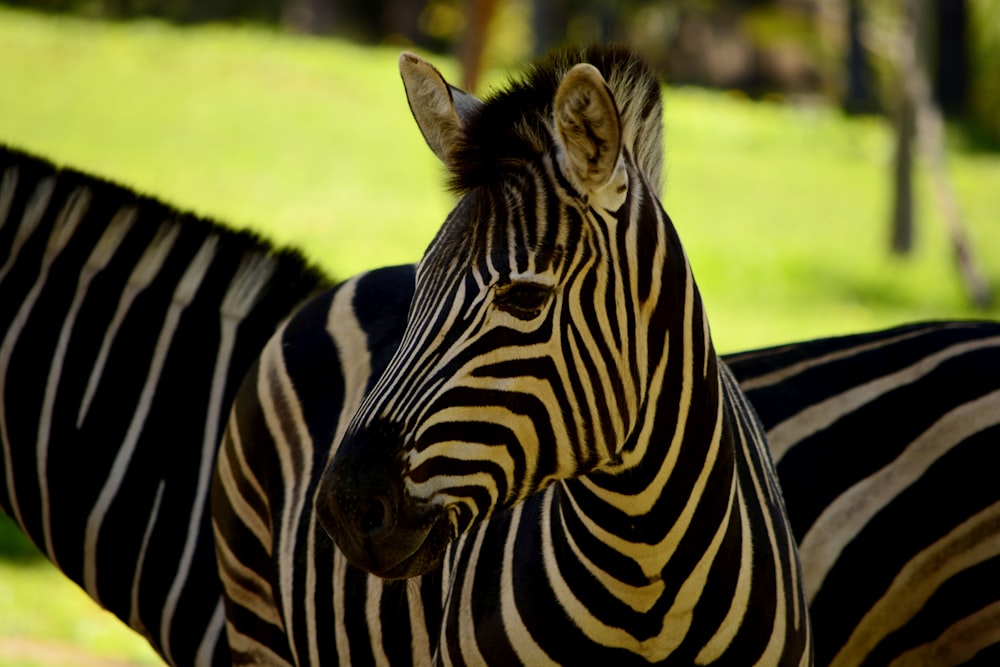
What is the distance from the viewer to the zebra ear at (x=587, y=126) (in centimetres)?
197

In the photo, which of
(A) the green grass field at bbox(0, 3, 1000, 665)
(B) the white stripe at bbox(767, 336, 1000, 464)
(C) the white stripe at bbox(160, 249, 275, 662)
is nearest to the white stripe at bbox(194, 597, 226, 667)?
(C) the white stripe at bbox(160, 249, 275, 662)

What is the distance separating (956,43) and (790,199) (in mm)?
10162

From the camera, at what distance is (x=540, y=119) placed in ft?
7.00

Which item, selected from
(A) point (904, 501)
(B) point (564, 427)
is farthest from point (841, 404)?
(B) point (564, 427)

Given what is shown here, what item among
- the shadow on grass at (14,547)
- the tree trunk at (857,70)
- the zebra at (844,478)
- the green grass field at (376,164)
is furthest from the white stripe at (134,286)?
the tree trunk at (857,70)

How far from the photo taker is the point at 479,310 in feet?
6.56

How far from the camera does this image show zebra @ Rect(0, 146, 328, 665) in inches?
136

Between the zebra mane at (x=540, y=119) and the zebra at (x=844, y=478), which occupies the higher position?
the zebra mane at (x=540, y=119)

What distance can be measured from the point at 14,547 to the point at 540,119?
657 centimetres

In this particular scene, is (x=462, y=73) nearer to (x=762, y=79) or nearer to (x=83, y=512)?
(x=83, y=512)

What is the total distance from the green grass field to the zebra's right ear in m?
8.36

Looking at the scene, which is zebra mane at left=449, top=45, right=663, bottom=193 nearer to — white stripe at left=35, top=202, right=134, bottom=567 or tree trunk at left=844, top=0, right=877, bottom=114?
white stripe at left=35, top=202, right=134, bottom=567

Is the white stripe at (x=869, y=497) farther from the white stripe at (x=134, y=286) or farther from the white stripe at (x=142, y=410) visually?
the white stripe at (x=134, y=286)

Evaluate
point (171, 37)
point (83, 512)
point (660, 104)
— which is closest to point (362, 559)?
point (660, 104)
